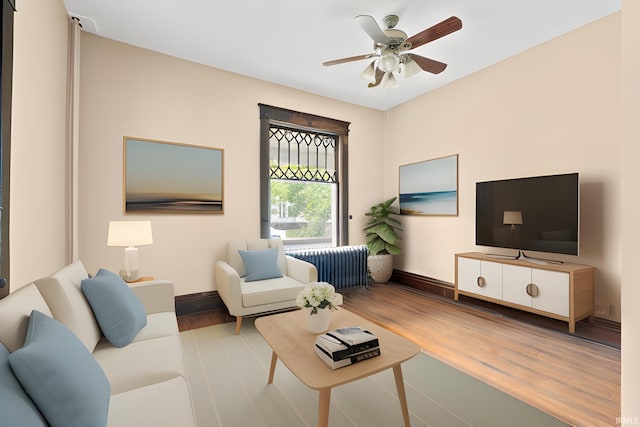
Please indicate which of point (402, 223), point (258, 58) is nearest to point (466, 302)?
point (402, 223)

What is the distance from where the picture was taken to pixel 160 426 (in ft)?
3.34

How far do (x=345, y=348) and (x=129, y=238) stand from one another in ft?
7.04

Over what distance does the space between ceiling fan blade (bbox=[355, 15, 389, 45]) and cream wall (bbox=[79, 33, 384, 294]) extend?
1847 millimetres

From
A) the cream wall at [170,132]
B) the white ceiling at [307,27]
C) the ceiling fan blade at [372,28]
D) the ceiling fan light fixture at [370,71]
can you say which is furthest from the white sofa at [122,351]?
the ceiling fan light fixture at [370,71]

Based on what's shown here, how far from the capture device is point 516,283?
9.80ft

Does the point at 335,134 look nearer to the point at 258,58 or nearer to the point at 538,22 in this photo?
the point at 258,58

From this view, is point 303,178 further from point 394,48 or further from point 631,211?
point 631,211

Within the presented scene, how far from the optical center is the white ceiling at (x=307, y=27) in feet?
8.19

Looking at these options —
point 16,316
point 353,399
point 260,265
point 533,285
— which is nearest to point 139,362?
point 16,316

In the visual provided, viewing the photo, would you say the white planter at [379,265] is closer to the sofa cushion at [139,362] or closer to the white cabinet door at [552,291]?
the white cabinet door at [552,291]

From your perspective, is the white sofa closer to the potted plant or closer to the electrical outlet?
the potted plant

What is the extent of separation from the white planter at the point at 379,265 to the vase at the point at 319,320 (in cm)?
280

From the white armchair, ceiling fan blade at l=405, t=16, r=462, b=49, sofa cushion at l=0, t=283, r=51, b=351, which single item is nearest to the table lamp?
the white armchair

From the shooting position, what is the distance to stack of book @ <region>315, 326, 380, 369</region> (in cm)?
143
